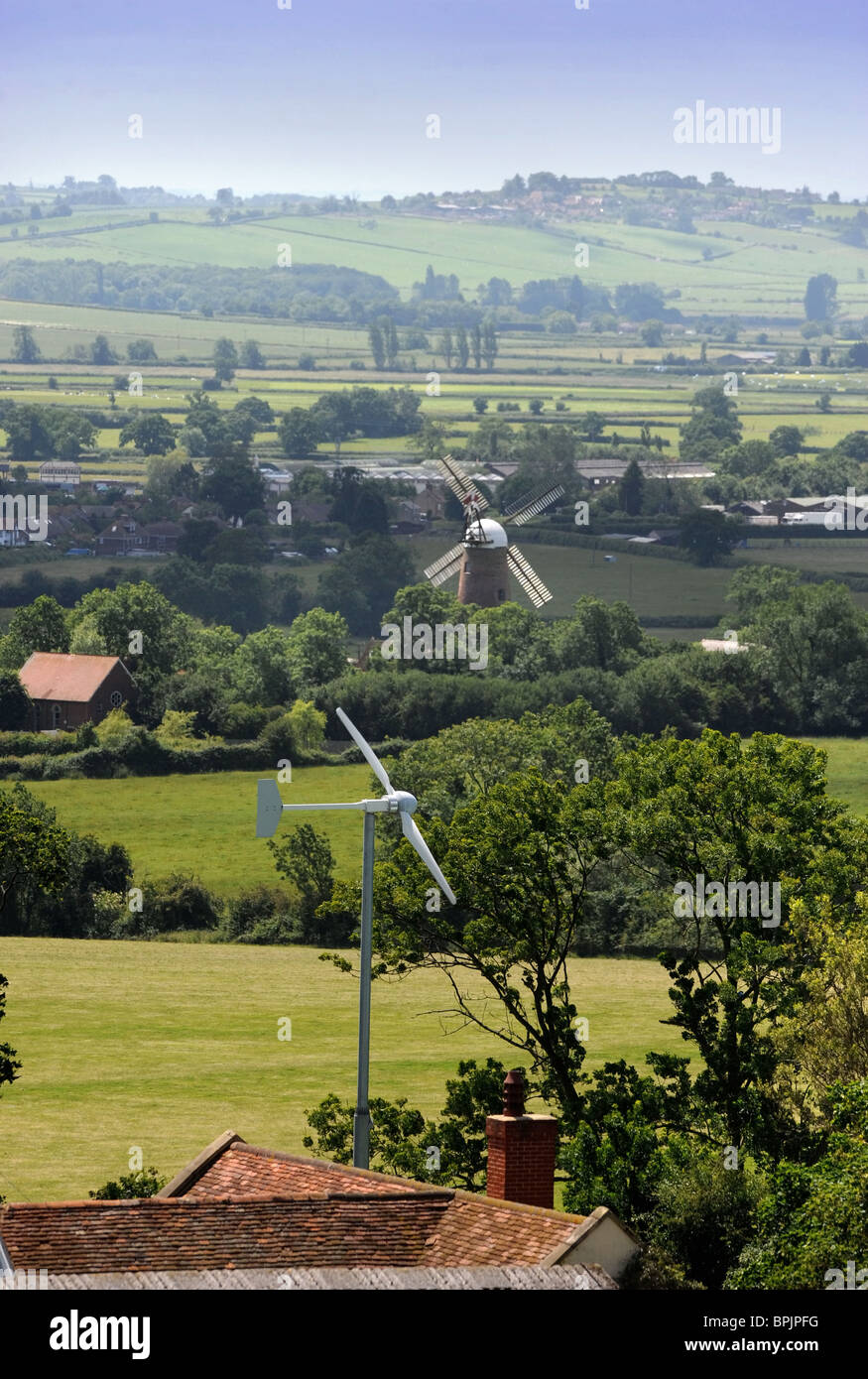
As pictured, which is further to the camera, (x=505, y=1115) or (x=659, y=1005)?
(x=659, y=1005)

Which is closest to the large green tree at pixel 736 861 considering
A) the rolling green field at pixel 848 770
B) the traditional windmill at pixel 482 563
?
the rolling green field at pixel 848 770

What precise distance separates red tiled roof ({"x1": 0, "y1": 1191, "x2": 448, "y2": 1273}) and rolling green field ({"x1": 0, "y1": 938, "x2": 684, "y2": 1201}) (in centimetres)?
2675

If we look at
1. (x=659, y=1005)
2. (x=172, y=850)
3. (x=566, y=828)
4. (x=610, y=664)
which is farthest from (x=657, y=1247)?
(x=610, y=664)

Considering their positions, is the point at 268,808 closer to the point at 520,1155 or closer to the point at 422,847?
the point at 422,847

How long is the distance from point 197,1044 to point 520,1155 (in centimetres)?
4769

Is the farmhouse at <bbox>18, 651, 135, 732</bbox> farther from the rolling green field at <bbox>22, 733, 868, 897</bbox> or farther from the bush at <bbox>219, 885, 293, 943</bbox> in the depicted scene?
the bush at <bbox>219, 885, 293, 943</bbox>

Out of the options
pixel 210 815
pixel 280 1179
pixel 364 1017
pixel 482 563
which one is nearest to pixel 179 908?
pixel 210 815

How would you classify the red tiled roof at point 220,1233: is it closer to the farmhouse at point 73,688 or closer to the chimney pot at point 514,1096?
→ the chimney pot at point 514,1096

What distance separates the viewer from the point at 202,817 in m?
104

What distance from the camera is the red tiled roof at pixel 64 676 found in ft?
427

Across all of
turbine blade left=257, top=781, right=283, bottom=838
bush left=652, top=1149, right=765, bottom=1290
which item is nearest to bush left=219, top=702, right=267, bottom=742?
bush left=652, top=1149, right=765, bottom=1290
